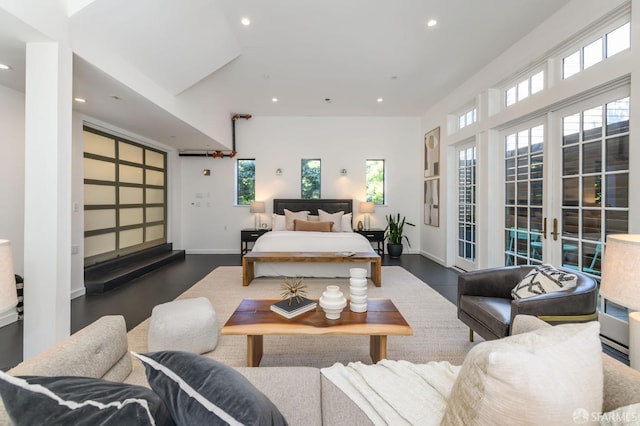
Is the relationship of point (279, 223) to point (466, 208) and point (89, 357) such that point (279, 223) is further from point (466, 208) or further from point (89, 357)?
point (89, 357)

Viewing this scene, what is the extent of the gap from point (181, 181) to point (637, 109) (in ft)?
24.0

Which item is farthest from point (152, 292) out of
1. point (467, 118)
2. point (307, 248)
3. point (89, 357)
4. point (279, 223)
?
point (467, 118)

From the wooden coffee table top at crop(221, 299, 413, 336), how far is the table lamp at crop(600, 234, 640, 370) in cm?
103

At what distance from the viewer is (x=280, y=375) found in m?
1.30

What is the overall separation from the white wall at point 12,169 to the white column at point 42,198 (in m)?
1.25

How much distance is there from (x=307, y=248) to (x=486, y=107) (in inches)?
135

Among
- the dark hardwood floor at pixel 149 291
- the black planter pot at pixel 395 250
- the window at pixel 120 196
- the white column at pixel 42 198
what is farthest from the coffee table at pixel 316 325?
the black planter pot at pixel 395 250

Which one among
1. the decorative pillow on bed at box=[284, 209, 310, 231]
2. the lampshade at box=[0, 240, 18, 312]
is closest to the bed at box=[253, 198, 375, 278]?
the decorative pillow on bed at box=[284, 209, 310, 231]

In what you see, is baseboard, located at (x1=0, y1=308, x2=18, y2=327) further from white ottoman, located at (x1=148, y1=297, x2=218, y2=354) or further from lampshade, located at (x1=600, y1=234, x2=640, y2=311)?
lampshade, located at (x1=600, y1=234, x2=640, y2=311)

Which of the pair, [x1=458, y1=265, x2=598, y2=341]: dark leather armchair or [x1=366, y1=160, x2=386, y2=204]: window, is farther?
[x1=366, y1=160, x2=386, y2=204]: window

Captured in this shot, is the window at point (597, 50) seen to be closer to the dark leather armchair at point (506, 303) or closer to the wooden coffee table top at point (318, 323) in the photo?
the dark leather armchair at point (506, 303)

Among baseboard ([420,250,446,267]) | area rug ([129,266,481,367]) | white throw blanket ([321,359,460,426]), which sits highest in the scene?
white throw blanket ([321,359,460,426])

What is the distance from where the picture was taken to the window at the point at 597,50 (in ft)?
8.01

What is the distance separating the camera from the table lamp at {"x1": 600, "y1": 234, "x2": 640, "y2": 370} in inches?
49.3
